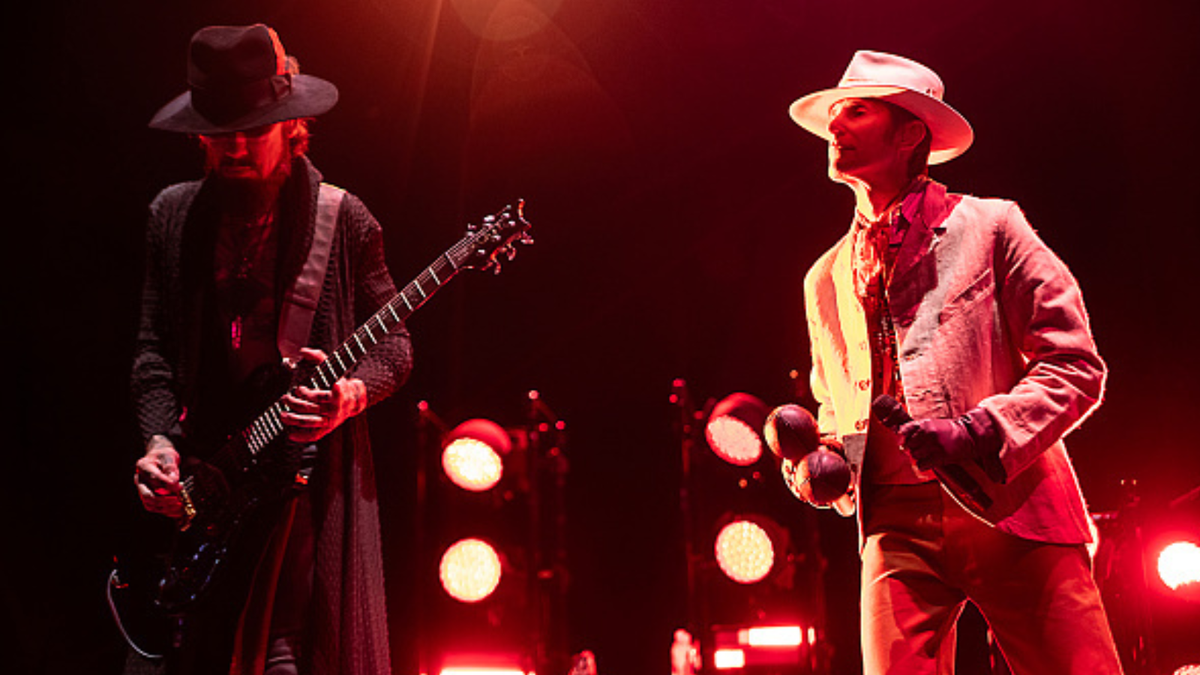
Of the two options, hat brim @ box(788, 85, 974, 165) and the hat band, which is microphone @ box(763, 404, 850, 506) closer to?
hat brim @ box(788, 85, 974, 165)

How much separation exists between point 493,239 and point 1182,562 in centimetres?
349

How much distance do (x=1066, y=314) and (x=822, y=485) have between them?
0.72 meters

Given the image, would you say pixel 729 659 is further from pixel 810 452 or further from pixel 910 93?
pixel 910 93

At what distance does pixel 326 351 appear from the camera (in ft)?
A: 10.3

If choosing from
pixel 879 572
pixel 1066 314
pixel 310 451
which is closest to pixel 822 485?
pixel 879 572

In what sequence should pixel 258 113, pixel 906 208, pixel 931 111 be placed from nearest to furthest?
pixel 906 208, pixel 931 111, pixel 258 113

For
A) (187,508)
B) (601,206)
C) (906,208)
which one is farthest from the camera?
(601,206)

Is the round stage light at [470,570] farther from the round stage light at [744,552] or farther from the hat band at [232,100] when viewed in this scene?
the hat band at [232,100]

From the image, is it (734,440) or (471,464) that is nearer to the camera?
(734,440)

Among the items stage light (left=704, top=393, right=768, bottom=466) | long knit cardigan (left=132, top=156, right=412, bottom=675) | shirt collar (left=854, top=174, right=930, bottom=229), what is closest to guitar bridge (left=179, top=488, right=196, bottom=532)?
long knit cardigan (left=132, top=156, right=412, bottom=675)

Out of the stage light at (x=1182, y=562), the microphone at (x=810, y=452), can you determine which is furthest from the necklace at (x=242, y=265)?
the stage light at (x=1182, y=562)

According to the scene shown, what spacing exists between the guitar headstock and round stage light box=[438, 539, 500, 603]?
3002mm

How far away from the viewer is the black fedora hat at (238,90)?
3184 millimetres

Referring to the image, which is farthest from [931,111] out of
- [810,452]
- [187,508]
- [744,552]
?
[744,552]
